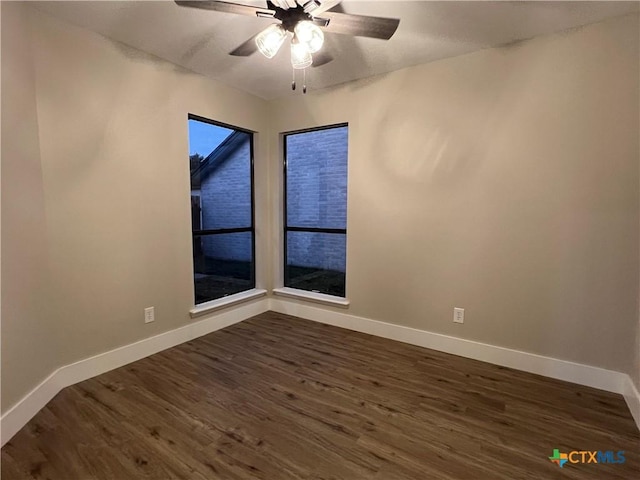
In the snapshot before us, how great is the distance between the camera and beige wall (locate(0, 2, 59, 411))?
1751mm

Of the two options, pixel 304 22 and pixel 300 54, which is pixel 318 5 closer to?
pixel 304 22

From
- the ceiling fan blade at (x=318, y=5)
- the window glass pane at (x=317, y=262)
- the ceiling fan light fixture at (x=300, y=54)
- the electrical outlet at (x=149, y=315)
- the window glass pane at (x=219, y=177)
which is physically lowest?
the electrical outlet at (x=149, y=315)

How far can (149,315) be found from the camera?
2.71 m

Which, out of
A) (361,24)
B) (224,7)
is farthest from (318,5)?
(224,7)

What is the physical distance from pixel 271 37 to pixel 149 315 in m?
2.33

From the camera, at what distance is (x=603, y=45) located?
2.13m

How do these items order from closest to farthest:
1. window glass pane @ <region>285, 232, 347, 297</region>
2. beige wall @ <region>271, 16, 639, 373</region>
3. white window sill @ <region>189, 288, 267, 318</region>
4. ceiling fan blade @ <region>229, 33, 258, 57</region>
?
ceiling fan blade @ <region>229, 33, 258, 57</region> < beige wall @ <region>271, 16, 639, 373</region> < white window sill @ <region>189, 288, 267, 318</region> < window glass pane @ <region>285, 232, 347, 297</region>

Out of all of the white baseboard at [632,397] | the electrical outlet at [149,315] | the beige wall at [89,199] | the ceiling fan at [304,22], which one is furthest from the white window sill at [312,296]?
the ceiling fan at [304,22]

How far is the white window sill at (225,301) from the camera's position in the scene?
312 cm

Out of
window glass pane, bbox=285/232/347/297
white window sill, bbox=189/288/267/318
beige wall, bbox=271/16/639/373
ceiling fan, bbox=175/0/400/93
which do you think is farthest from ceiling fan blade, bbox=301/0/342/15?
white window sill, bbox=189/288/267/318

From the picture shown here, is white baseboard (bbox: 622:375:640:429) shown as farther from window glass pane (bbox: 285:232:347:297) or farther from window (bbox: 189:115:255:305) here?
window (bbox: 189:115:255:305)

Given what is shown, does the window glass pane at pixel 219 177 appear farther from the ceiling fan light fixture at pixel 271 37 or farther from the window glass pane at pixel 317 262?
the ceiling fan light fixture at pixel 271 37

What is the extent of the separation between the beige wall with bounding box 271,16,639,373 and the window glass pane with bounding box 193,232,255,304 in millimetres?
1367

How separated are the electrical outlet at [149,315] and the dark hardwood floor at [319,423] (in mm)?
326
